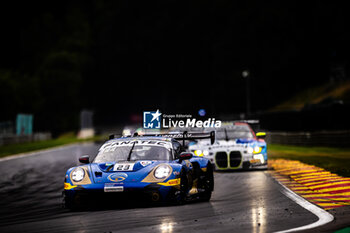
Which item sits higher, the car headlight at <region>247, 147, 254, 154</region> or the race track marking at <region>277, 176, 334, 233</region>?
the car headlight at <region>247, 147, 254, 154</region>

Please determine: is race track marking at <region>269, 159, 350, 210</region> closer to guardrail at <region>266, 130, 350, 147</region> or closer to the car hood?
the car hood

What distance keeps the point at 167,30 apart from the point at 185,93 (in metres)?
13.2

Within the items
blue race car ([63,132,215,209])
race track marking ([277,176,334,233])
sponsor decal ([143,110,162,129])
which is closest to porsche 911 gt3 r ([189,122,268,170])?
sponsor decal ([143,110,162,129])

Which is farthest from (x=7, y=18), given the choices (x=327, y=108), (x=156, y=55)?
(x=327, y=108)

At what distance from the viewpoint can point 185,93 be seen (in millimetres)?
91938

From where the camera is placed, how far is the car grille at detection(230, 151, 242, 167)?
58.7 ft

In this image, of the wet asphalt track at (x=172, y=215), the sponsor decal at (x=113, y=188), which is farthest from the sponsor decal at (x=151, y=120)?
the sponsor decal at (x=113, y=188)

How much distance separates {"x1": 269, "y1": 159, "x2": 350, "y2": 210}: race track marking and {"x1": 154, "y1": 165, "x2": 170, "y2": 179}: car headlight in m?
2.53

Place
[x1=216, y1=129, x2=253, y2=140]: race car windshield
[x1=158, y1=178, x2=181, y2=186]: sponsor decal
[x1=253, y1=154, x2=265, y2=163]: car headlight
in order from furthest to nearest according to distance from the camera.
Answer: [x1=216, y1=129, x2=253, y2=140]: race car windshield < [x1=253, y1=154, x2=265, y2=163]: car headlight < [x1=158, y1=178, x2=181, y2=186]: sponsor decal

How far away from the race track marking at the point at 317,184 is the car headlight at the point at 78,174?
3865mm

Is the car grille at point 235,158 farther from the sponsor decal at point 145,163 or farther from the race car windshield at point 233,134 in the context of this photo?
the sponsor decal at point 145,163

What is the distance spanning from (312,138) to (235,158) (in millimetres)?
15083

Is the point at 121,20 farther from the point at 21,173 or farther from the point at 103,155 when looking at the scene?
the point at 103,155

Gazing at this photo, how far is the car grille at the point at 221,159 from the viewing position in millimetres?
18031
